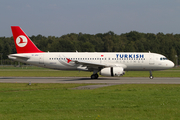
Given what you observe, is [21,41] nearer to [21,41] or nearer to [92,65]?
[21,41]

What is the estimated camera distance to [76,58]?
3797 centimetres

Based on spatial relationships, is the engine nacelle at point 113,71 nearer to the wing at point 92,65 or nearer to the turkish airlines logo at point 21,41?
the wing at point 92,65

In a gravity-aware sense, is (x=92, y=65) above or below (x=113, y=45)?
below

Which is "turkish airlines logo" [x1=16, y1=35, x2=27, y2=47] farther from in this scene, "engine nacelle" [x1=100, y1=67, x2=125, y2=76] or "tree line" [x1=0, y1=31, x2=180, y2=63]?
"tree line" [x1=0, y1=31, x2=180, y2=63]

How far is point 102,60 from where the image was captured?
37.8 meters

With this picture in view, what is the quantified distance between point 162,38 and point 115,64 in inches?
4138

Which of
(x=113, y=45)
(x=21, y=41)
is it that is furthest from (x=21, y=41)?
(x=113, y=45)

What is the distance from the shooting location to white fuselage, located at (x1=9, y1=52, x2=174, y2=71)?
37.4m

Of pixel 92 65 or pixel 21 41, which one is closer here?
pixel 92 65

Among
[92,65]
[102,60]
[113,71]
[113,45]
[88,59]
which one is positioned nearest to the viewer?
[113,71]

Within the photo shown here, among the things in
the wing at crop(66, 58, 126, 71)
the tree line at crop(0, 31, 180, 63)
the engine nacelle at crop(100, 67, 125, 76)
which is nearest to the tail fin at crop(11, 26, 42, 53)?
the wing at crop(66, 58, 126, 71)
